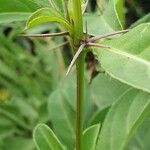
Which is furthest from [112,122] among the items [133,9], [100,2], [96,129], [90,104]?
[133,9]

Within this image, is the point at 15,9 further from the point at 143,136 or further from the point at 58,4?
the point at 143,136

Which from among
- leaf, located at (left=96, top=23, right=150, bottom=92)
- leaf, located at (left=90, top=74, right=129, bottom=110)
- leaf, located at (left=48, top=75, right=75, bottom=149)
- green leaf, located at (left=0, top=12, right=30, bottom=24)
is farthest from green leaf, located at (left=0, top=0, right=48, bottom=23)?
leaf, located at (left=48, top=75, right=75, bottom=149)

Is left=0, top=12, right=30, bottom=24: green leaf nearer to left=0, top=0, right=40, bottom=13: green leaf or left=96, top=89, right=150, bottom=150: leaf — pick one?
left=0, top=0, right=40, bottom=13: green leaf

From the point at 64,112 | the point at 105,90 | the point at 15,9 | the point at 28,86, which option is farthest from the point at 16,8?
the point at 28,86

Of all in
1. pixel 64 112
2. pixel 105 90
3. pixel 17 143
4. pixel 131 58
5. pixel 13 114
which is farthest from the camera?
pixel 13 114

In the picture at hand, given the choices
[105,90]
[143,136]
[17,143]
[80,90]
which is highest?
[80,90]

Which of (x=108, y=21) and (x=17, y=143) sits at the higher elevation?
(x=108, y=21)
